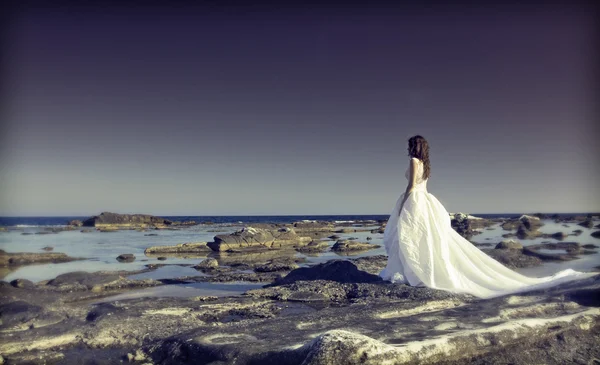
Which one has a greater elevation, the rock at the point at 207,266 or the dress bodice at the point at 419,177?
the dress bodice at the point at 419,177

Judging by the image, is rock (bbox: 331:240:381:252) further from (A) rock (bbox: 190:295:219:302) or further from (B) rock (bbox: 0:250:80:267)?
(A) rock (bbox: 190:295:219:302)

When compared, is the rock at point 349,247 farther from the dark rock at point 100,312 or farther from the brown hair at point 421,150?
the dark rock at point 100,312

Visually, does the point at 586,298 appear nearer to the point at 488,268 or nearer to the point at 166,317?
the point at 488,268

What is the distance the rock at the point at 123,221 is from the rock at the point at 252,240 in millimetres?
36589

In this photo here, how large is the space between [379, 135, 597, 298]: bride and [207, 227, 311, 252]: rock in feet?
49.4

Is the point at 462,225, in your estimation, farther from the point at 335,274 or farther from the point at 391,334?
the point at 391,334

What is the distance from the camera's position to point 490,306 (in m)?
5.45

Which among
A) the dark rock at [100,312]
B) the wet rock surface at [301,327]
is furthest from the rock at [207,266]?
the dark rock at [100,312]

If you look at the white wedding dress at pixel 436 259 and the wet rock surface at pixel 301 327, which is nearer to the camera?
the wet rock surface at pixel 301 327

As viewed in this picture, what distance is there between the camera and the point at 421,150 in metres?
8.12

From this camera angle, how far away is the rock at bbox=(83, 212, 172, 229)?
191 ft

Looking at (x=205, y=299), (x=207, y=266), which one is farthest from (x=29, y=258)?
(x=205, y=299)

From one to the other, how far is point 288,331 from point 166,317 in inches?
85.6

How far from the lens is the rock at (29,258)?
637 inches
